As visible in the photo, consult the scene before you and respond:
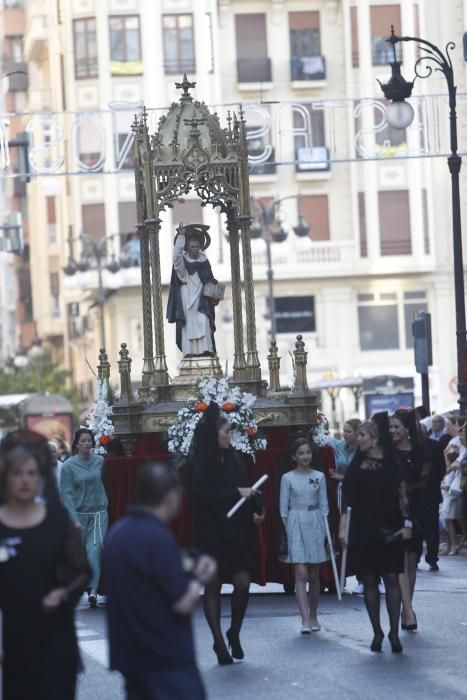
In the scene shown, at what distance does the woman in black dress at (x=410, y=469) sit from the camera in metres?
15.7

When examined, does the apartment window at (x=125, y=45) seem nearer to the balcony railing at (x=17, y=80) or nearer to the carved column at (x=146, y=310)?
the balcony railing at (x=17, y=80)

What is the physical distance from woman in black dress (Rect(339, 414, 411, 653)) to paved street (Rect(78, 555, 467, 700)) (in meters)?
0.45

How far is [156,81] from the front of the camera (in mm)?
63156

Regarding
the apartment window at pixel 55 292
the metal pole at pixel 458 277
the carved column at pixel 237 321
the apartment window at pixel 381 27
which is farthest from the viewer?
the apartment window at pixel 55 292

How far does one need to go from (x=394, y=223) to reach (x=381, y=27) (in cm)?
586

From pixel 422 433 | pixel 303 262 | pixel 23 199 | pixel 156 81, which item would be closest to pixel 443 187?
pixel 303 262

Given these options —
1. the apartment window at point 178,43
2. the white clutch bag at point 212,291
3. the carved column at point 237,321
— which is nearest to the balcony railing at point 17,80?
the apartment window at point 178,43

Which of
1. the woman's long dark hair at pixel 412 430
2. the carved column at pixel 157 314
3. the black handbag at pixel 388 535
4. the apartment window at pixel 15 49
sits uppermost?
the apartment window at pixel 15 49

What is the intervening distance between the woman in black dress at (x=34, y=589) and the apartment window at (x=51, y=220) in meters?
69.1

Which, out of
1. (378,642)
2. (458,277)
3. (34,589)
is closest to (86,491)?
(378,642)

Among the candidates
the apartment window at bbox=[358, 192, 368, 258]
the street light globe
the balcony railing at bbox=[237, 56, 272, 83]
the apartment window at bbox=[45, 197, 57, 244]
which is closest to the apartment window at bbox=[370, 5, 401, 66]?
the balcony railing at bbox=[237, 56, 272, 83]

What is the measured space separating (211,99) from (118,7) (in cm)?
403

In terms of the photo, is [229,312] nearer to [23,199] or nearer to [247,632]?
[23,199]

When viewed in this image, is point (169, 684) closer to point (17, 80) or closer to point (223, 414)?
point (223, 414)
